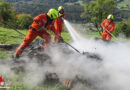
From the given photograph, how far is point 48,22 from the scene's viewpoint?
684 centimetres

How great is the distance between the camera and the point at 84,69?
502 centimetres

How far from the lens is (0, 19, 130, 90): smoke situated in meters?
4.76

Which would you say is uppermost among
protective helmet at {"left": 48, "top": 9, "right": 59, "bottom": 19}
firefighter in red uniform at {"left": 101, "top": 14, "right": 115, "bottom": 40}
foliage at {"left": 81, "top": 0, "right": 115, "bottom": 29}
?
protective helmet at {"left": 48, "top": 9, "right": 59, "bottom": 19}

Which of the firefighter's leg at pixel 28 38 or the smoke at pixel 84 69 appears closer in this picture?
the smoke at pixel 84 69

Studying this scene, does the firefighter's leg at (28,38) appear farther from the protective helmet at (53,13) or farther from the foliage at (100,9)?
the foliage at (100,9)

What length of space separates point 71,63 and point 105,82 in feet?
3.79

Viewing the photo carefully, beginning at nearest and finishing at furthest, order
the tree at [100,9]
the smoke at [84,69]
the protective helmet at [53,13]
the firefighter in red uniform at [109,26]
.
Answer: the smoke at [84,69] < the protective helmet at [53,13] < the firefighter in red uniform at [109,26] < the tree at [100,9]

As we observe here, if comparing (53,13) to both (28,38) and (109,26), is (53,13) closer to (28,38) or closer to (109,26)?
(28,38)

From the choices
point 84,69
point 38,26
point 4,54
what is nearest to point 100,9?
point 4,54

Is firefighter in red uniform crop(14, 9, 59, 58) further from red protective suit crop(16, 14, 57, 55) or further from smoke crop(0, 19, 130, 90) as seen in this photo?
smoke crop(0, 19, 130, 90)

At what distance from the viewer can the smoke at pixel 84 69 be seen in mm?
4758

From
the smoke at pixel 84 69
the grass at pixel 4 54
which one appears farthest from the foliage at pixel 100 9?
the smoke at pixel 84 69

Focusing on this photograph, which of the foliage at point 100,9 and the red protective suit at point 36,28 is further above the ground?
the red protective suit at point 36,28

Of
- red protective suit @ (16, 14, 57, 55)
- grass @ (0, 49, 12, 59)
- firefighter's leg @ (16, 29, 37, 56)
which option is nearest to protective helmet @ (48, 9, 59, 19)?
red protective suit @ (16, 14, 57, 55)
